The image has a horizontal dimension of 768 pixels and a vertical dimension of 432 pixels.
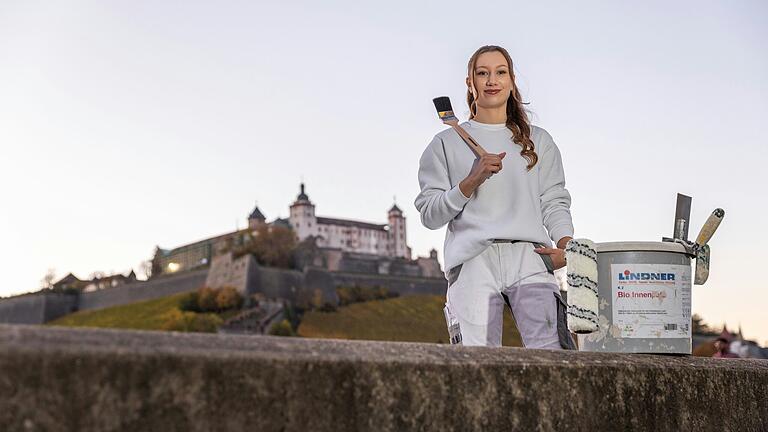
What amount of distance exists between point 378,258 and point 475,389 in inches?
4197

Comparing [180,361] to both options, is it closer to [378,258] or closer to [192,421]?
[192,421]

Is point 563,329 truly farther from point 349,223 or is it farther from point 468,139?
point 349,223

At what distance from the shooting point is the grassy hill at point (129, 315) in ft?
269

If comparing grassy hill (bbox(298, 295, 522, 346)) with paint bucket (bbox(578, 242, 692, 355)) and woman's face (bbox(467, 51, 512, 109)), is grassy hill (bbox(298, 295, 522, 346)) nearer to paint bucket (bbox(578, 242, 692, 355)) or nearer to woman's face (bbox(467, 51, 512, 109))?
woman's face (bbox(467, 51, 512, 109))

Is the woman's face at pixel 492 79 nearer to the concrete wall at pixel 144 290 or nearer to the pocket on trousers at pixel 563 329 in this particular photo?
the pocket on trousers at pixel 563 329

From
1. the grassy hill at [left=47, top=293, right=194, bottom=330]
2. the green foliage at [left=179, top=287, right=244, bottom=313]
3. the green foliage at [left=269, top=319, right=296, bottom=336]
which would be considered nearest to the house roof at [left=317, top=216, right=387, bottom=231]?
the grassy hill at [left=47, top=293, right=194, bottom=330]

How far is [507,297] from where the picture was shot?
4.23m

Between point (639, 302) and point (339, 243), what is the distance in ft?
376

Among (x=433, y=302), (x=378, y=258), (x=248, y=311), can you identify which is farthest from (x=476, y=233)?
(x=378, y=258)

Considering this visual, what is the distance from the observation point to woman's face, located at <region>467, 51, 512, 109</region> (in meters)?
4.54

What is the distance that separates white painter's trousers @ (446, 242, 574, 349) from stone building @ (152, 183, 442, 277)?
10024cm

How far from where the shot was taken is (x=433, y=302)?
308 feet

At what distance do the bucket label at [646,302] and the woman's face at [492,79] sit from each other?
1.20 metres

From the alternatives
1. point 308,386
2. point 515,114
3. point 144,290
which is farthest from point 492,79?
point 144,290
